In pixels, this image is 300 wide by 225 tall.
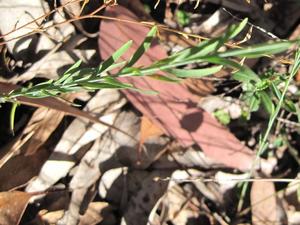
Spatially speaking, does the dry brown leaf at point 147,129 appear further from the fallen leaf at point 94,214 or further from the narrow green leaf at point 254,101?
the narrow green leaf at point 254,101

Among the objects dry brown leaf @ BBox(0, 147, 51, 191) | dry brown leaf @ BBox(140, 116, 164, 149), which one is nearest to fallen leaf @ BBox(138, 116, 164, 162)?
dry brown leaf @ BBox(140, 116, 164, 149)

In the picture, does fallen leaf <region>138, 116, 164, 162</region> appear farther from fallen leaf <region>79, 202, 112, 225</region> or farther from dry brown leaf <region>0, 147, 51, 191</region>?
dry brown leaf <region>0, 147, 51, 191</region>

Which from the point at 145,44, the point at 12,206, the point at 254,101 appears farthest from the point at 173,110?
the point at 145,44

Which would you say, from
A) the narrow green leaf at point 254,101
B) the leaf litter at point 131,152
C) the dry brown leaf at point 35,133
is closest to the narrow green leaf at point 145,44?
the narrow green leaf at point 254,101

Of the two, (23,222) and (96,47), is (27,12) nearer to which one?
(96,47)

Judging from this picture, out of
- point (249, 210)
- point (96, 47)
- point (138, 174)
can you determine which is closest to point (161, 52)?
point (96, 47)

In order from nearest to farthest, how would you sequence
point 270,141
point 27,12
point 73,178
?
point 27,12 < point 73,178 < point 270,141
